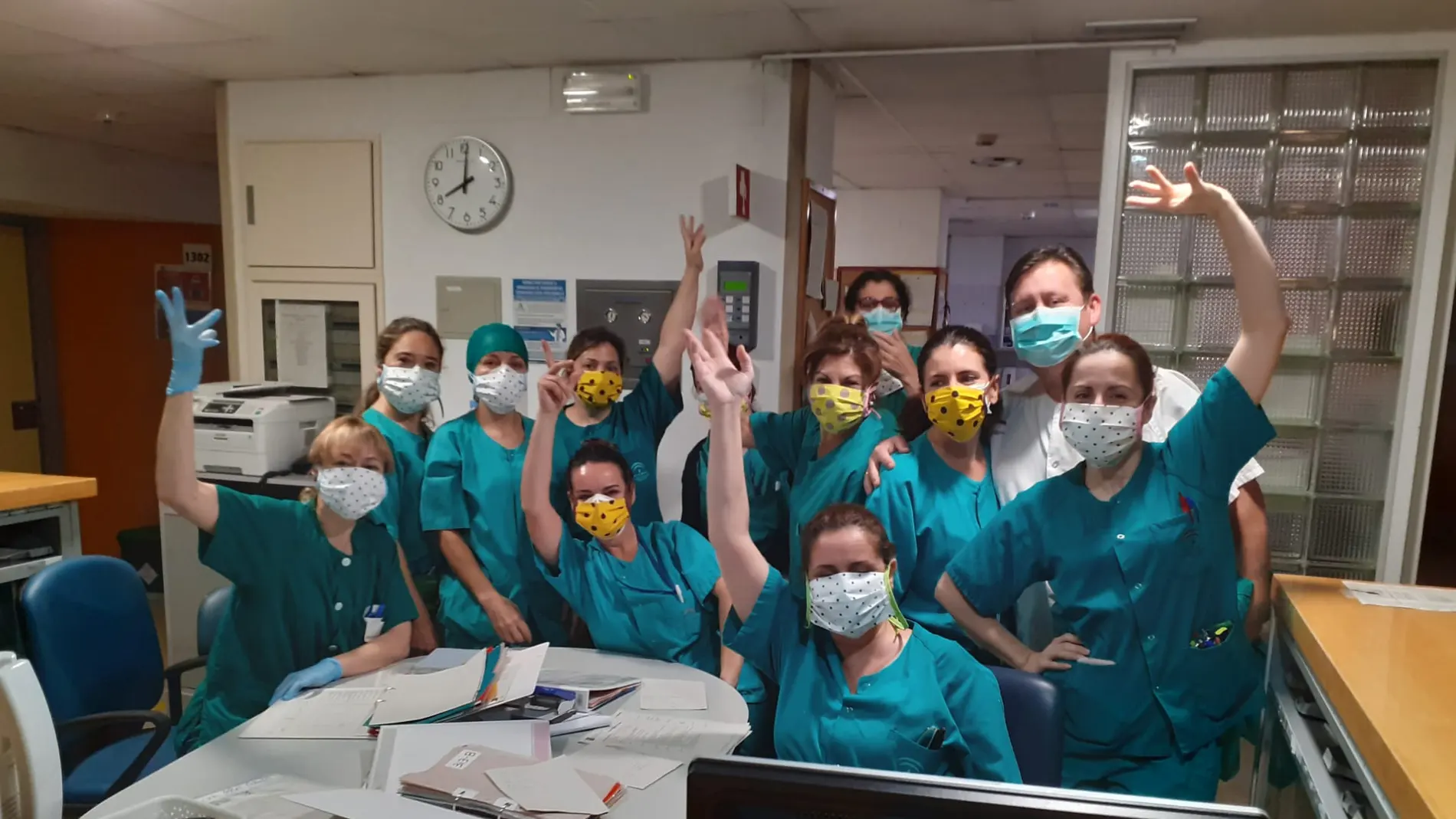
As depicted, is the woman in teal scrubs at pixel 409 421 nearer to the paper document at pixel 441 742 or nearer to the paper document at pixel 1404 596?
the paper document at pixel 441 742

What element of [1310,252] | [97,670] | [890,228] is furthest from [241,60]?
[890,228]

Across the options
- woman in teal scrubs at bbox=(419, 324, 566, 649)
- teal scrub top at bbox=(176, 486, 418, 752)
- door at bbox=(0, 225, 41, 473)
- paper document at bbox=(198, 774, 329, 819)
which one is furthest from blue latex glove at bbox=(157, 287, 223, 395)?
door at bbox=(0, 225, 41, 473)

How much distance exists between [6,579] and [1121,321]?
12.2 ft

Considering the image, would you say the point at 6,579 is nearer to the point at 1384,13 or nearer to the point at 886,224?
the point at 1384,13

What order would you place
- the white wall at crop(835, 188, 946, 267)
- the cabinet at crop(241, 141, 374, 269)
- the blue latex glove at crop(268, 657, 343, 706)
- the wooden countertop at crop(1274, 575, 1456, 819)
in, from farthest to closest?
→ the white wall at crop(835, 188, 946, 267) → the cabinet at crop(241, 141, 374, 269) → the blue latex glove at crop(268, 657, 343, 706) → the wooden countertop at crop(1274, 575, 1456, 819)

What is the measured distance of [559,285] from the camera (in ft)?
11.6

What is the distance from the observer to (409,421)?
2.75m

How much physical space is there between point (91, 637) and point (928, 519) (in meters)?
2.15

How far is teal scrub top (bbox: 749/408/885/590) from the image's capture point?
2273 millimetres

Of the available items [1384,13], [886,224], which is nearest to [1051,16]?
[1384,13]

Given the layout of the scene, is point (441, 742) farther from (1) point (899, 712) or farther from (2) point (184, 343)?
(2) point (184, 343)

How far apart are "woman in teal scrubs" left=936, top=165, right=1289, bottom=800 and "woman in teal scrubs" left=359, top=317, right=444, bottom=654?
1751 millimetres

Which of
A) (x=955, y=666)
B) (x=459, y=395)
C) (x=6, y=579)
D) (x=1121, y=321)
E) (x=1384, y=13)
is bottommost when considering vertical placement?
(x=6, y=579)

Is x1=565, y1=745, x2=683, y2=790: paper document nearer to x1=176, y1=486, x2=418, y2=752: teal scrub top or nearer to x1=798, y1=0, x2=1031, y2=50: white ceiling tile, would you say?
x1=176, y1=486, x2=418, y2=752: teal scrub top
